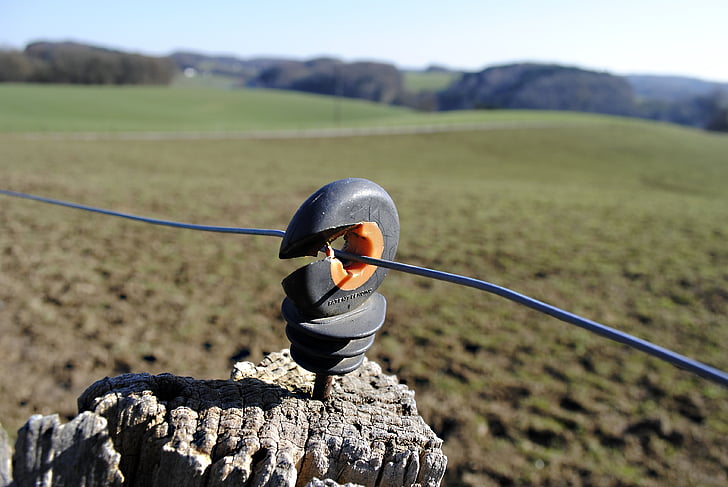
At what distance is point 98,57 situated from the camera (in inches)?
2657

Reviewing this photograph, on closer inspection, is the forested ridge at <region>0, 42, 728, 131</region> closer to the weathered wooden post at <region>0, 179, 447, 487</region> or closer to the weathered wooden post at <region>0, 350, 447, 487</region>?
the weathered wooden post at <region>0, 179, 447, 487</region>

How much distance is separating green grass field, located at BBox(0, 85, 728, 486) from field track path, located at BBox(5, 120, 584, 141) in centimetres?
1175

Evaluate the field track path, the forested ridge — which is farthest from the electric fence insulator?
the forested ridge

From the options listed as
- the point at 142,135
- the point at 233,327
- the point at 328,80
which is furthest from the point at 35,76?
the point at 233,327

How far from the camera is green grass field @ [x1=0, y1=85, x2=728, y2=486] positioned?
3814mm

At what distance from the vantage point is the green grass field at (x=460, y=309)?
12.5 feet

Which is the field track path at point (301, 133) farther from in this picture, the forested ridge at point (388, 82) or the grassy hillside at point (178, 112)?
the forested ridge at point (388, 82)

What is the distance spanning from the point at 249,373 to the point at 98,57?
79.5 metres

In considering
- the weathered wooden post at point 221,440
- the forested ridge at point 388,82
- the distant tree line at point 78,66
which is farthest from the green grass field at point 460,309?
the distant tree line at point 78,66

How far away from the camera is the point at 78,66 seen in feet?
216

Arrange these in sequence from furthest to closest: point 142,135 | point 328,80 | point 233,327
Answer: point 328,80
point 142,135
point 233,327

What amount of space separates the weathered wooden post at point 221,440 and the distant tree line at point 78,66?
76795mm

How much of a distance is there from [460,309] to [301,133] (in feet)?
92.2

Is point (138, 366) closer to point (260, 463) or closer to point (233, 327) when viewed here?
point (233, 327)
